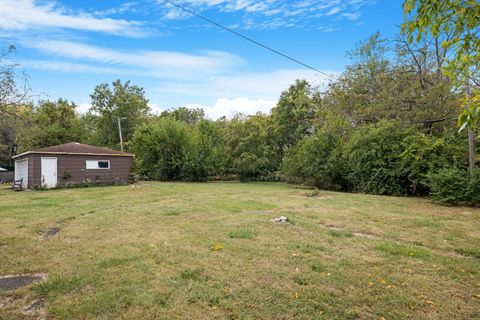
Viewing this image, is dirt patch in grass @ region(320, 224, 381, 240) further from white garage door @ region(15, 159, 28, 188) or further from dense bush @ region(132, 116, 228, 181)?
white garage door @ region(15, 159, 28, 188)

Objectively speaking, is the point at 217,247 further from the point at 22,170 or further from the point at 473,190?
the point at 22,170

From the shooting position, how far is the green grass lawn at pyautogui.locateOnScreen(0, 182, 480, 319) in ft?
8.64

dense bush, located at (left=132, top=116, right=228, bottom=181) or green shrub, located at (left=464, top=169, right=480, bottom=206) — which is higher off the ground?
dense bush, located at (left=132, top=116, right=228, bottom=181)

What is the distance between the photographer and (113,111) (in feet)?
108

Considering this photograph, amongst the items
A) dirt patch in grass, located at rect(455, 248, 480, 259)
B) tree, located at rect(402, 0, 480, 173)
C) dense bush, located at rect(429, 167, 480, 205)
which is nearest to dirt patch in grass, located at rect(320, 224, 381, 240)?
dirt patch in grass, located at rect(455, 248, 480, 259)

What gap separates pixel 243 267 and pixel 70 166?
16437 millimetres

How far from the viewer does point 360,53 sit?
1616 centimetres

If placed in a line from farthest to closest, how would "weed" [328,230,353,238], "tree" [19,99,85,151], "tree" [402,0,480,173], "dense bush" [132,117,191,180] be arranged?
"tree" [19,99,85,151] → "dense bush" [132,117,191,180] → "weed" [328,230,353,238] → "tree" [402,0,480,173]

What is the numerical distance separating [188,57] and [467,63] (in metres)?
10.9

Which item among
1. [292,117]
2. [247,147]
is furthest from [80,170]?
[292,117]

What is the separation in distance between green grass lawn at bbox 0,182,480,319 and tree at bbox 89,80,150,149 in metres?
28.0

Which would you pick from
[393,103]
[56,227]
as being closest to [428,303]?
[56,227]

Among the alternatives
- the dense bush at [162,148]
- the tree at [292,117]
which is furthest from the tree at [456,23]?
the tree at [292,117]

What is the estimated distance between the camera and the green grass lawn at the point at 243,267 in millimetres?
2635
